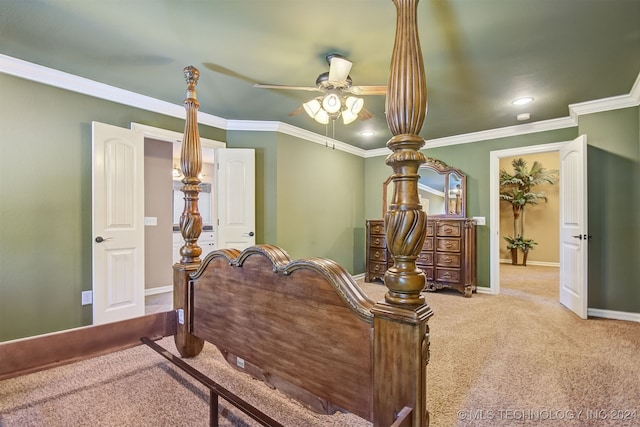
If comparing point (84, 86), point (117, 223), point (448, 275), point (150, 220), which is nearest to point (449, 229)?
point (448, 275)

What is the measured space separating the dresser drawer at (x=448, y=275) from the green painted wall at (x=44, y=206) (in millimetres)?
4235

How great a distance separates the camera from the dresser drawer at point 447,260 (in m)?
4.36

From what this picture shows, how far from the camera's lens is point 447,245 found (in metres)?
4.44

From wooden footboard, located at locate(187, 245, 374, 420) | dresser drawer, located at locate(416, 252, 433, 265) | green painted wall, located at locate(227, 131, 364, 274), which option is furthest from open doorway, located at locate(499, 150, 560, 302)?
wooden footboard, located at locate(187, 245, 374, 420)

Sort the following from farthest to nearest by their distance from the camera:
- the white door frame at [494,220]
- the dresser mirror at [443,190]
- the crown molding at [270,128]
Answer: the dresser mirror at [443,190], the white door frame at [494,220], the crown molding at [270,128]

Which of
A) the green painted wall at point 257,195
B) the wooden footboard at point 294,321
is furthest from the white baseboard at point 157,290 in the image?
the wooden footboard at point 294,321

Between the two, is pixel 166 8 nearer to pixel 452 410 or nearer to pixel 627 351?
pixel 452 410

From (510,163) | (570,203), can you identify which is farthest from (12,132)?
(510,163)

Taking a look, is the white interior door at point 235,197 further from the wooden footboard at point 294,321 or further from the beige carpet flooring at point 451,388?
the wooden footboard at point 294,321

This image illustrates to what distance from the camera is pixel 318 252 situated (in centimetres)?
481

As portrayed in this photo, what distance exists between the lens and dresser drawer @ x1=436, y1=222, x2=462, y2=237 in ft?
14.3

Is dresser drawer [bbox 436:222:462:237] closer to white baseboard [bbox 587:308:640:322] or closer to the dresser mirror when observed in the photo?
the dresser mirror

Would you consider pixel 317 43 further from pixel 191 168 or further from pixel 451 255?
pixel 451 255

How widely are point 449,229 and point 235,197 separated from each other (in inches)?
119
